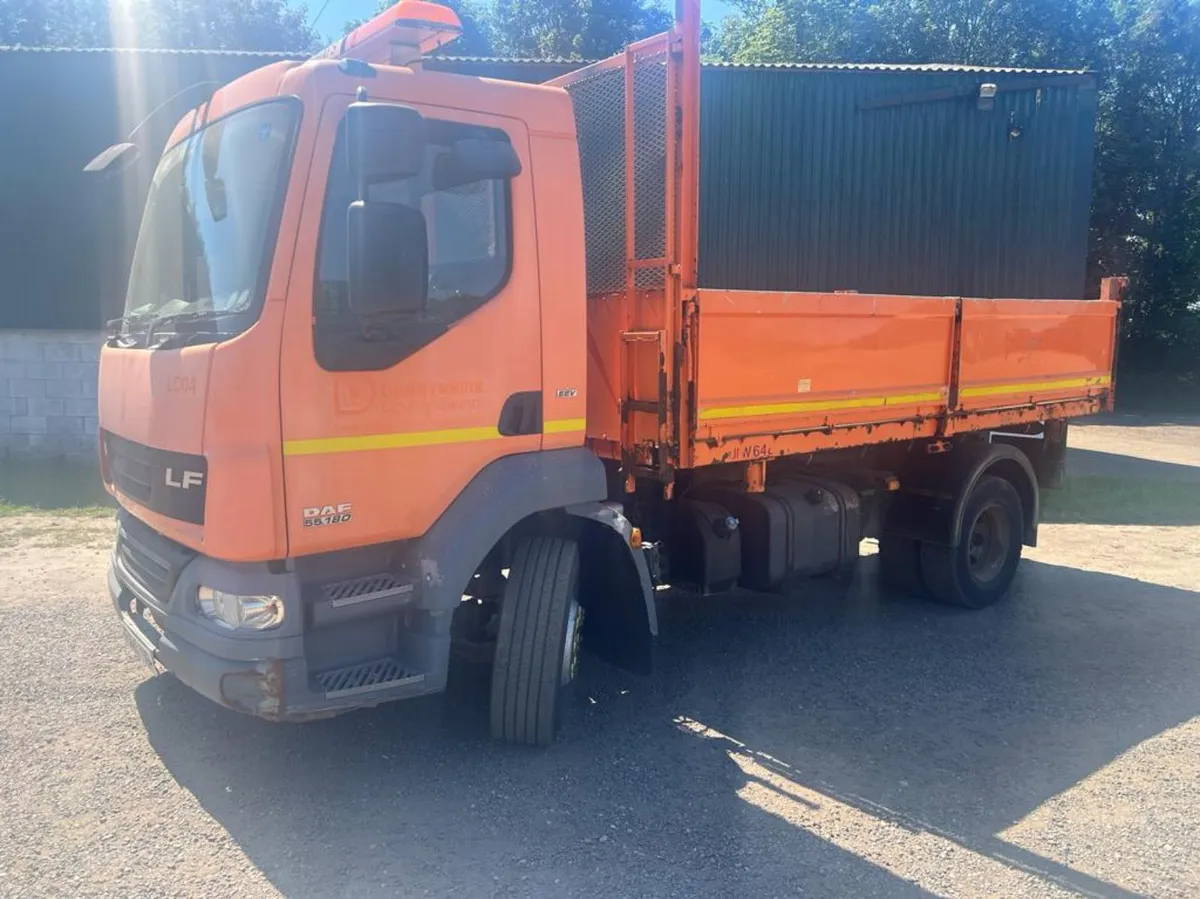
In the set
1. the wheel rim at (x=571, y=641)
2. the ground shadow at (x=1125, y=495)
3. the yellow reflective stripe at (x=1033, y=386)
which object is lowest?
the ground shadow at (x=1125, y=495)

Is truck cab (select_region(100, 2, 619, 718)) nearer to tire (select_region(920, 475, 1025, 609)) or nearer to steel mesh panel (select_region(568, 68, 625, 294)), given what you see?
steel mesh panel (select_region(568, 68, 625, 294))

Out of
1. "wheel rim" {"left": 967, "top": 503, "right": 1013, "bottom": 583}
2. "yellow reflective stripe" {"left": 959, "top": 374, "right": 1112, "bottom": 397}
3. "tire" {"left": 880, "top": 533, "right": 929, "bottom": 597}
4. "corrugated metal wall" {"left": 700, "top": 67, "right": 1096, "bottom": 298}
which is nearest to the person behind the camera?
"yellow reflective stripe" {"left": 959, "top": 374, "right": 1112, "bottom": 397}

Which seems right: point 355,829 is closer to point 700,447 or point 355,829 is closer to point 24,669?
point 700,447

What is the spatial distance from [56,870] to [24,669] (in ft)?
7.34

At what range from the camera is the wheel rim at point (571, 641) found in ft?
13.9

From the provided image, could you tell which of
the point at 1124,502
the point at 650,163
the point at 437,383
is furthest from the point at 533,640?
the point at 1124,502

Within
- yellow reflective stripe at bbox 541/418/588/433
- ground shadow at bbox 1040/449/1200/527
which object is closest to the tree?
ground shadow at bbox 1040/449/1200/527

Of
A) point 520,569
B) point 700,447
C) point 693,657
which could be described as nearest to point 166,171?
point 520,569

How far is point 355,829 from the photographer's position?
3646 millimetres

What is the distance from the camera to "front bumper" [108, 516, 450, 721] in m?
3.41

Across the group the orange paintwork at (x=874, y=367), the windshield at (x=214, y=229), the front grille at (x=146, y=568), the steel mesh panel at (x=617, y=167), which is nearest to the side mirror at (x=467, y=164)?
the windshield at (x=214, y=229)

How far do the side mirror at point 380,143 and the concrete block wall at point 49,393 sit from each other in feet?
32.2

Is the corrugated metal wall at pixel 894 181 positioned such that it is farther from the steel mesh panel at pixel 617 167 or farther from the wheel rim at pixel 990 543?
the steel mesh panel at pixel 617 167

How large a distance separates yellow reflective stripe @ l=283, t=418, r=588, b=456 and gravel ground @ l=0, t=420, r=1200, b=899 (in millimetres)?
1459
